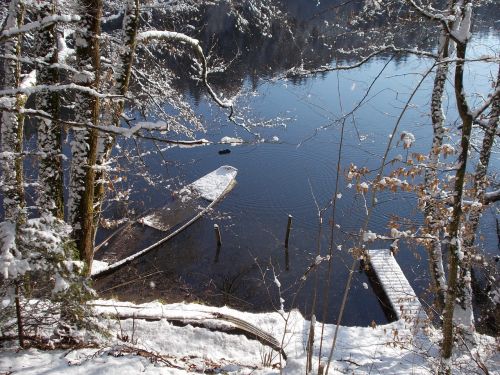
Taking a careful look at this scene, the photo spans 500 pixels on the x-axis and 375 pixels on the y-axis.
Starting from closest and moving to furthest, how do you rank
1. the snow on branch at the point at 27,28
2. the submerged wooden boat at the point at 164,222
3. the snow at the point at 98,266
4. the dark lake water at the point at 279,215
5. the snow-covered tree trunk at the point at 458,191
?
the snow on branch at the point at 27,28, the snow-covered tree trunk at the point at 458,191, the snow at the point at 98,266, the dark lake water at the point at 279,215, the submerged wooden boat at the point at 164,222

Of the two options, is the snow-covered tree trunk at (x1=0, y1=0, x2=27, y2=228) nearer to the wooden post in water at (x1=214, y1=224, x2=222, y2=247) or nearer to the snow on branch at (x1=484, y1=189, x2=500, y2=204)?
the snow on branch at (x1=484, y1=189, x2=500, y2=204)

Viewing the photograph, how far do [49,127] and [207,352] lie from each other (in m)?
4.31

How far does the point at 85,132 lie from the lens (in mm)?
5062

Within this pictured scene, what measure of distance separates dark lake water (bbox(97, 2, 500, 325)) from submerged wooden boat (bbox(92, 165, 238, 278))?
401 mm

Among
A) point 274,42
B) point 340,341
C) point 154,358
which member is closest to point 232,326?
point 340,341

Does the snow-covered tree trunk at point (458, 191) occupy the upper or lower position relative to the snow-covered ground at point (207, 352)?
upper

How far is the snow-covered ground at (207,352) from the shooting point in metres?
4.09

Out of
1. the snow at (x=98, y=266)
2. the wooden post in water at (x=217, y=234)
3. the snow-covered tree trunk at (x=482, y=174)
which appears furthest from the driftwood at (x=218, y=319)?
the wooden post in water at (x=217, y=234)

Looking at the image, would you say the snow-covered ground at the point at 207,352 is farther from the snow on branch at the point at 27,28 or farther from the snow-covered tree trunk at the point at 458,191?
the snow on branch at the point at 27,28

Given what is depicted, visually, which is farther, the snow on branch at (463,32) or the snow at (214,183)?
the snow at (214,183)

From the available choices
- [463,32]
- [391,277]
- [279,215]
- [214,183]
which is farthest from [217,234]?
[463,32]

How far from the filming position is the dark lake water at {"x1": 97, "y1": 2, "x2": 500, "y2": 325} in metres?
14.2

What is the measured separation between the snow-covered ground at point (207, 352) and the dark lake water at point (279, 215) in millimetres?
2361

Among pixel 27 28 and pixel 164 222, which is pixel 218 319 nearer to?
pixel 27 28
